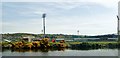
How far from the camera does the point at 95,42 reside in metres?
16.9

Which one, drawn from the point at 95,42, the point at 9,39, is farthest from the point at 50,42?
the point at 95,42

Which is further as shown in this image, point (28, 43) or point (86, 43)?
point (86, 43)

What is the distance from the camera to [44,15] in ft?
37.8

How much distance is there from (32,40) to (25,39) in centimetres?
38

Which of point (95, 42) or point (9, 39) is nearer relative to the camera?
point (9, 39)

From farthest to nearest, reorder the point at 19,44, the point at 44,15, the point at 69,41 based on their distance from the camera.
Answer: the point at 69,41, the point at 19,44, the point at 44,15

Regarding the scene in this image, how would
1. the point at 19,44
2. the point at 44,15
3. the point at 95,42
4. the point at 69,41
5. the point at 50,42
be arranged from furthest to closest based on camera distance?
the point at 95,42 < the point at 69,41 < the point at 50,42 < the point at 19,44 < the point at 44,15

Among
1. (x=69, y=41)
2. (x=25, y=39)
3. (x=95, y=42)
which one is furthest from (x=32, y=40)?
(x=95, y=42)

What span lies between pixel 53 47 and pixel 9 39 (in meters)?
2.32

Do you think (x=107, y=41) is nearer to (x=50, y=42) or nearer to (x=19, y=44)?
(x=50, y=42)

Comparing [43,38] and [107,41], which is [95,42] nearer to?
[107,41]

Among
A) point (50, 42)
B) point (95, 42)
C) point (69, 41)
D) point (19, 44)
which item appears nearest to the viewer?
point (19, 44)

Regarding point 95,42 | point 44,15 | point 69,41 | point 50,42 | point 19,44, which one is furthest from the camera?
point 95,42

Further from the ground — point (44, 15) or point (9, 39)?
point (44, 15)
